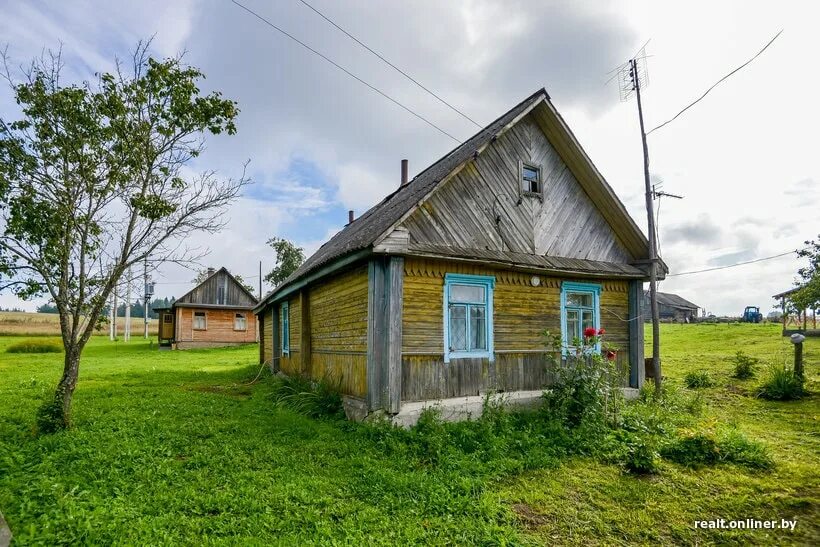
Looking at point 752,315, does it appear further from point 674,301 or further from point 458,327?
point 458,327

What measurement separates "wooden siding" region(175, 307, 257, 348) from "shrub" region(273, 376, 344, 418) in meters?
23.4

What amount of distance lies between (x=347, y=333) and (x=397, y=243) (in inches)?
102

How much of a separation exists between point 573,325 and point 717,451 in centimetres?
404

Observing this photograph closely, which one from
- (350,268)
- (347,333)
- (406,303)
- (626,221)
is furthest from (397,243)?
(626,221)

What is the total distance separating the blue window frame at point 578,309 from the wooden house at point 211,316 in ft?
85.9

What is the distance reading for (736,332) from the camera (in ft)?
93.0

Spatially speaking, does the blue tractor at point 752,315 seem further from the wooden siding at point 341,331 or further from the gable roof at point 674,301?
the wooden siding at point 341,331

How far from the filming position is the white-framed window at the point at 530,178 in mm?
9977

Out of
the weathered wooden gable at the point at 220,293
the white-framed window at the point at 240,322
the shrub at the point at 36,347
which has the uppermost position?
the weathered wooden gable at the point at 220,293

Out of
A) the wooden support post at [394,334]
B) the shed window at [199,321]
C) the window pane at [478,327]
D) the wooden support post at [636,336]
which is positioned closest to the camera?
the wooden support post at [394,334]

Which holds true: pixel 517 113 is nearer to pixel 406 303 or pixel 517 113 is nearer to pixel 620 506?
pixel 406 303

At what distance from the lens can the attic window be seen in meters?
10.0

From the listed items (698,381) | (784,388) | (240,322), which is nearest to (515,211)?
(784,388)

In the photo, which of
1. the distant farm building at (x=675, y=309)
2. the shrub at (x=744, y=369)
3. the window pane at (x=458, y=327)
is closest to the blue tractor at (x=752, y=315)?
the distant farm building at (x=675, y=309)
